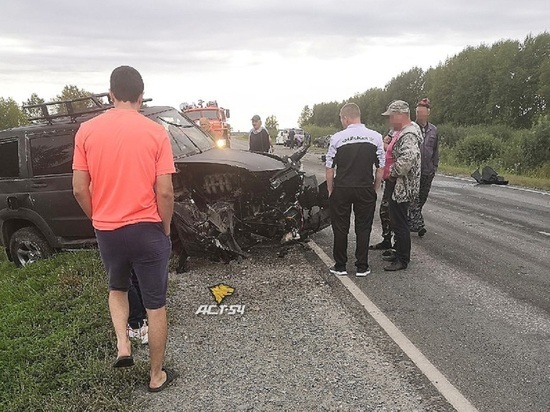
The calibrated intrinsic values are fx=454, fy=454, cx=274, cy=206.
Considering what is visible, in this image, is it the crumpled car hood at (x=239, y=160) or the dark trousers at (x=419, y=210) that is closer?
the crumpled car hood at (x=239, y=160)

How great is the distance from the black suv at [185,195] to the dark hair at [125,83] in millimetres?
2351

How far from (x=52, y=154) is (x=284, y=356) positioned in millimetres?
4353

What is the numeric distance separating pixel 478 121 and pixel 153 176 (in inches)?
1734

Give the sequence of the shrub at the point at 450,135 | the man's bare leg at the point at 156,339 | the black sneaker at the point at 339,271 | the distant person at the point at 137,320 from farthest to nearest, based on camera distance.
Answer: the shrub at the point at 450,135 < the black sneaker at the point at 339,271 < the distant person at the point at 137,320 < the man's bare leg at the point at 156,339

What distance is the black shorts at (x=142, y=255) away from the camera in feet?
9.65

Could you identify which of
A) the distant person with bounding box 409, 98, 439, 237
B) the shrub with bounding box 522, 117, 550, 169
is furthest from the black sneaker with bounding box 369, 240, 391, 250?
the shrub with bounding box 522, 117, 550, 169

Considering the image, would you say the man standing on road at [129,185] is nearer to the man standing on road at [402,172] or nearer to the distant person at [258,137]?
the man standing on road at [402,172]

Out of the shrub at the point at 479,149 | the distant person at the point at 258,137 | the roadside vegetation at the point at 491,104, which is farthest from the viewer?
the shrub at the point at 479,149

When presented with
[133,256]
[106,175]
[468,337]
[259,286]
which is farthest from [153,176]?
[468,337]

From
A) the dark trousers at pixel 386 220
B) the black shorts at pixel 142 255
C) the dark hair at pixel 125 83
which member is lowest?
the dark trousers at pixel 386 220


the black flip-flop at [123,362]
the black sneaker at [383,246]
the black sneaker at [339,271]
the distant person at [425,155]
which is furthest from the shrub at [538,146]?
the black flip-flop at [123,362]

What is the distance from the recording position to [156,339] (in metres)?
3.12

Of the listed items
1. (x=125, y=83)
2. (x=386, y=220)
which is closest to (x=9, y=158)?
(x=125, y=83)

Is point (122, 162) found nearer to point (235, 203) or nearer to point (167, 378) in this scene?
point (167, 378)
